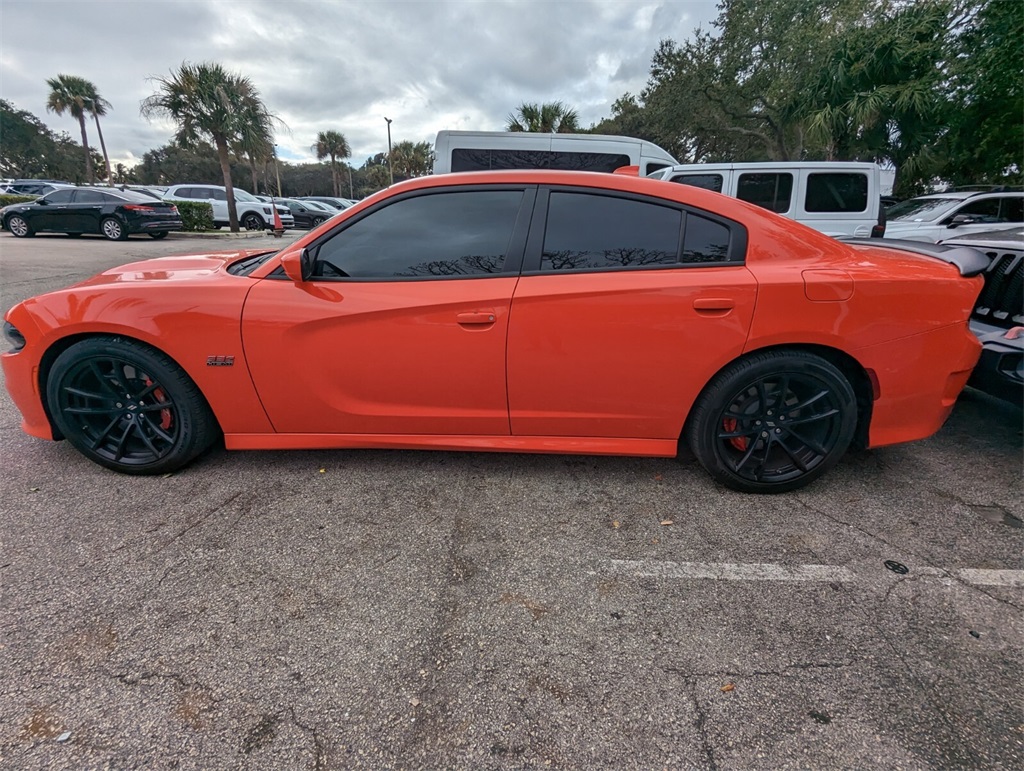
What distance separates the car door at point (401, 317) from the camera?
2.28 meters

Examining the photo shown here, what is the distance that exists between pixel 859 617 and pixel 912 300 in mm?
1394

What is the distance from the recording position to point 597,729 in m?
1.40

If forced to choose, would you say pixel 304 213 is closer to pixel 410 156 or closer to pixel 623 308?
pixel 623 308

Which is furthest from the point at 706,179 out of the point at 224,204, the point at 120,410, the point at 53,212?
the point at 224,204

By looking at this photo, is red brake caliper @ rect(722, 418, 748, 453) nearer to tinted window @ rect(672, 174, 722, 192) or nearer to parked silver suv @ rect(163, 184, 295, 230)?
Result: tinted window @ rect(672, 174, 722, 192)

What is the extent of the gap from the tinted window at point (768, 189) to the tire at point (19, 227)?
1728cm

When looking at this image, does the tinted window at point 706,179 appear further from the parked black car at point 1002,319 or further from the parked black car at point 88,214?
the parked black car at point 88,214

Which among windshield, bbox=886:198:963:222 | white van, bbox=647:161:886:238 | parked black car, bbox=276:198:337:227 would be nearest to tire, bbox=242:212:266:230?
parked black car, bbox=276:198:337:227

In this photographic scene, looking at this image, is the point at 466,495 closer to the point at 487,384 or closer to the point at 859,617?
the point at 487,384

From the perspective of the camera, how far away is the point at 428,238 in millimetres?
2381

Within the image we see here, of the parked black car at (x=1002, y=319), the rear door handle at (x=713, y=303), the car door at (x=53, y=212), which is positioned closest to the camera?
the rear door handle at (x=713, y=303)

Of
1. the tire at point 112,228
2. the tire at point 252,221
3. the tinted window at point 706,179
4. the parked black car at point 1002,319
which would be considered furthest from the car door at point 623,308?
the tire at point 252,221

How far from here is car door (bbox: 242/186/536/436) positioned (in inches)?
89.8

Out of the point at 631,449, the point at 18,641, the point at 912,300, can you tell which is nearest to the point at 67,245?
the point at 18,641
